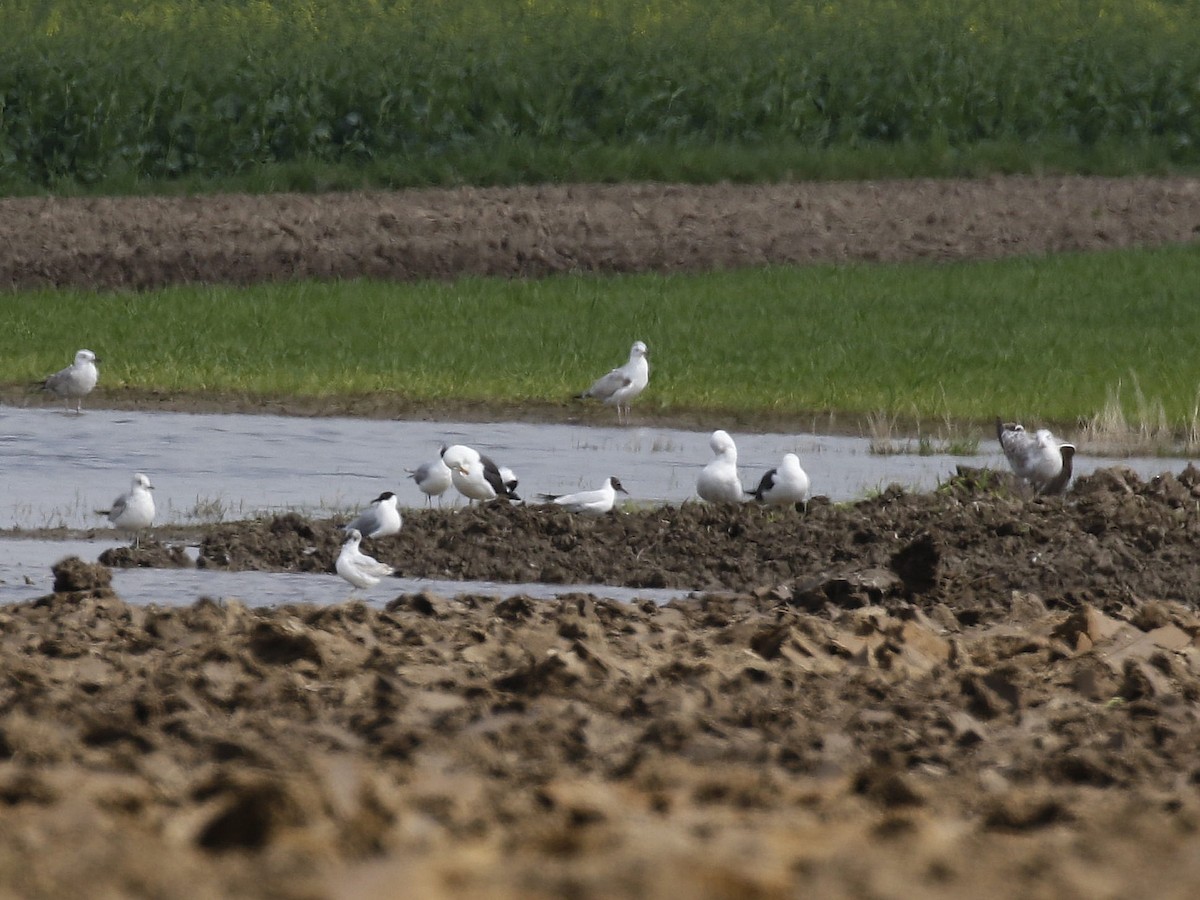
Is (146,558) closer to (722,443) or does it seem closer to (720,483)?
(720,483)

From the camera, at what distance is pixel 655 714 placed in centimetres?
666

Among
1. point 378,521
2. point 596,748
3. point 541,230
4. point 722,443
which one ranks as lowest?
point 378,521

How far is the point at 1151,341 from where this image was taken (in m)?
24.0

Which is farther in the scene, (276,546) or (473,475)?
(473,475)

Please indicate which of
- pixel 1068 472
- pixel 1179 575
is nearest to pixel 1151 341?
pixel 1068 472

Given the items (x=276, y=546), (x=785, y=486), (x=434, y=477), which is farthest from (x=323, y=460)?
(x=785, y=486)

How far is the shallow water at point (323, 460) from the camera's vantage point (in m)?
14.9

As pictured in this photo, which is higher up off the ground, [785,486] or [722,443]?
[722,443]

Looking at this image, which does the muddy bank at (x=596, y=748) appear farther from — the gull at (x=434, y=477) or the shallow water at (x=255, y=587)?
the gull at (x=434, y=477)

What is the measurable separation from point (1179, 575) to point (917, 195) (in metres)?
24.2

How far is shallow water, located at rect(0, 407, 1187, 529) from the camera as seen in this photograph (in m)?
14.9

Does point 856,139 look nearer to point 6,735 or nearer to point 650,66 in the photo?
point 650,66

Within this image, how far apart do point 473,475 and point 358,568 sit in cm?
326

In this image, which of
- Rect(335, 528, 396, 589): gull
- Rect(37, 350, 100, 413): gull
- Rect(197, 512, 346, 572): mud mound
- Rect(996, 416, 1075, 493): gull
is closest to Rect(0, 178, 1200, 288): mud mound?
Rect(37, 350, 100, 413): gull
